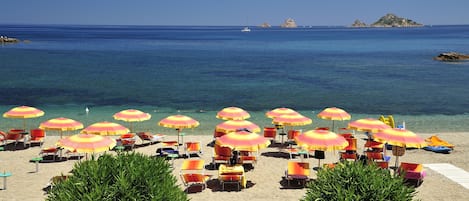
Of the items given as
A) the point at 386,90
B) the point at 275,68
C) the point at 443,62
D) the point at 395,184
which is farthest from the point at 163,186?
the point at 443,62

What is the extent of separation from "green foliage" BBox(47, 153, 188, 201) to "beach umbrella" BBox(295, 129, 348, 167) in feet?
21.5

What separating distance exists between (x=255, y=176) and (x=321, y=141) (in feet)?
8.41

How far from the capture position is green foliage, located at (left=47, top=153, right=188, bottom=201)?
7.05 metres

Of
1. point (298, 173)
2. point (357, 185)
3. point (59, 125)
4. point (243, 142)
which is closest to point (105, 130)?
point (59, 125)

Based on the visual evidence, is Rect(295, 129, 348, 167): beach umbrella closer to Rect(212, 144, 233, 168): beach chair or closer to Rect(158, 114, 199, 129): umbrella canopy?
Rect(212, 144, 233, 168): beach chair

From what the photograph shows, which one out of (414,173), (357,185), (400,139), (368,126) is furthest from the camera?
(368,126)

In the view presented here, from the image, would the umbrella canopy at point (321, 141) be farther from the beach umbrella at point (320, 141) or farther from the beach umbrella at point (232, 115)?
the beach umbrella at point (232, 115)

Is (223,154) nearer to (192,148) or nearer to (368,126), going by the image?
(192,148)

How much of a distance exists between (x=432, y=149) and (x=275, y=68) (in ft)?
138

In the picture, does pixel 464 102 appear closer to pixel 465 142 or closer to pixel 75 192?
pixel 465 142

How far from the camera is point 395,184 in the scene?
7.31m

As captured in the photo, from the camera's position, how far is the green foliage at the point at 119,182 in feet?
23.1

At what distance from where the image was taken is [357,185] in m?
7.37

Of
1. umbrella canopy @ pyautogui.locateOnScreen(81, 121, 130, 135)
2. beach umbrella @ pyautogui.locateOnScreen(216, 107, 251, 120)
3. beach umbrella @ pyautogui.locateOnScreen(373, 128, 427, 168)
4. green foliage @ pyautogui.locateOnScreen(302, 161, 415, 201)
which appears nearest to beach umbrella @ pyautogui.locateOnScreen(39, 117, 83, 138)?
umbrella canopy @ pyautogui.locateOnScreen(81, 121, 130, 135)
